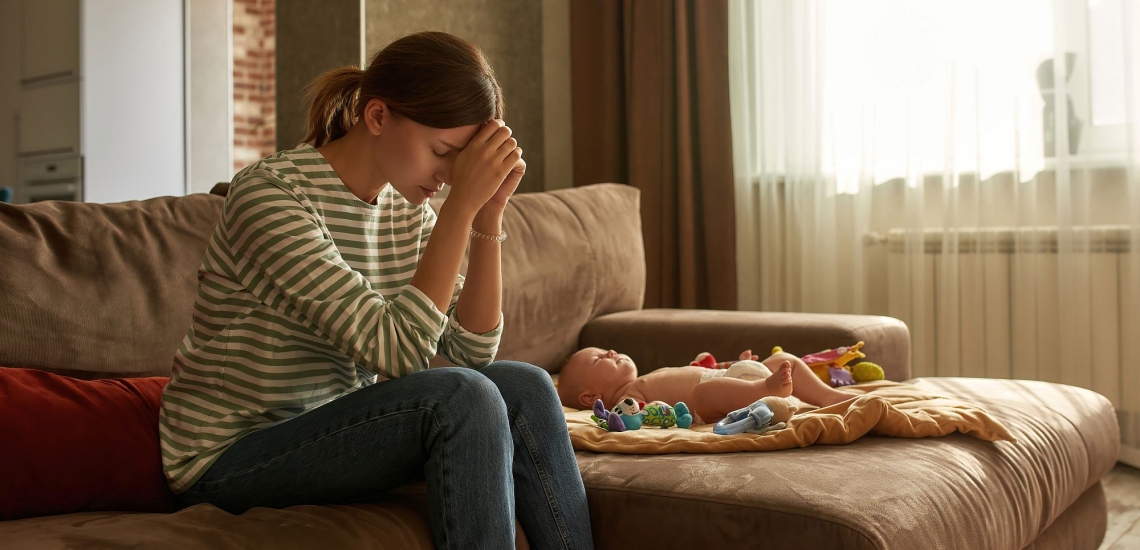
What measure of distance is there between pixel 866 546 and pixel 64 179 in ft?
13.4

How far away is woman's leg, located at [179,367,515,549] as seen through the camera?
3.78 ft

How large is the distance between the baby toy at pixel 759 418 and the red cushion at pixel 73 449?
87cm

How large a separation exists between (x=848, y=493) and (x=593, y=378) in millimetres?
866

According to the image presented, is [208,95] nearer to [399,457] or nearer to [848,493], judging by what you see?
[399,457]

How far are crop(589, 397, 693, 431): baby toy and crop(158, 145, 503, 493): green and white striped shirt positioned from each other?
63 centimetres

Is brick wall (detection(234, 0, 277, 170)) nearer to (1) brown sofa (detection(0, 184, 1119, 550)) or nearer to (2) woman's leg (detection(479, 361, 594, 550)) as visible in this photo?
(1) brown sofa (detection(0, 184, 1119, 550))

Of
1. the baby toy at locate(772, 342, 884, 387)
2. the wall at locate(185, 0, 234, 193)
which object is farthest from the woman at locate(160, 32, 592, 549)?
the wall at locate(185, 0, 234, 193)

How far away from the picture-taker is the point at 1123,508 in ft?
8.25

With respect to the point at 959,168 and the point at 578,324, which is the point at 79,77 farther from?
the point at 959,168

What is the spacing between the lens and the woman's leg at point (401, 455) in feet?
3.78

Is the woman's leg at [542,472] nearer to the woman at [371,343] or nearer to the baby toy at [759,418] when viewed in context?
the woman at [371,343]

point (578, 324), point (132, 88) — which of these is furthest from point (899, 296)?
point (132, 88)

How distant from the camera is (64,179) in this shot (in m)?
4.27

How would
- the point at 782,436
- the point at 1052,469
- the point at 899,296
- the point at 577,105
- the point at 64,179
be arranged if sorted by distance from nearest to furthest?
the point at 782,436
the point at 1052,469
the point at 899,296
the point at 577,105
the point at 64,179
